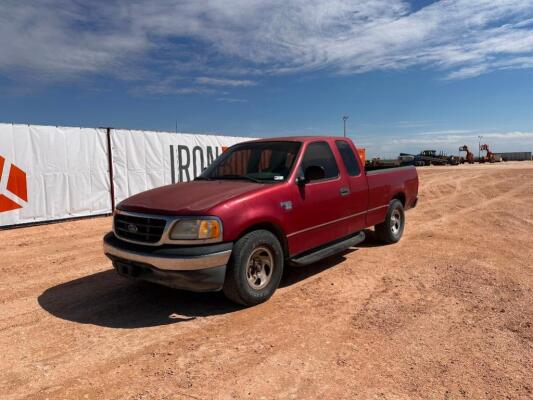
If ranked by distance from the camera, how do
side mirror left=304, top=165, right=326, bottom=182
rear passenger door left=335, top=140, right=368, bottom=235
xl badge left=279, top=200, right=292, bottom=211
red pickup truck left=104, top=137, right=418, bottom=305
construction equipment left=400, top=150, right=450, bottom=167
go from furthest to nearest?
construction equipment left=400, top=150, right=450, bottom=167, rear passenger door left=335, top=140, right=368, bottom=235, side mirror left=304, top=165, right=326, bottom=182, xl badge left=279, top=200, right=292, bottom=211, red pickup truck left=104, top=137, right=418, bottom=305

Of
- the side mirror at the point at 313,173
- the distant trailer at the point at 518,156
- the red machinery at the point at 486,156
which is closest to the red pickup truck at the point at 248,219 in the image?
the side mirror at the point at 313,173

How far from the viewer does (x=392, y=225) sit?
24.0 ft

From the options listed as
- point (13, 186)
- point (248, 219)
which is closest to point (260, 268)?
point (248, 219)

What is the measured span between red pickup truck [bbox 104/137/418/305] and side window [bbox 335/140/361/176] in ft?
0.07

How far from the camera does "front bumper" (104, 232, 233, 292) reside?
3.85 metres

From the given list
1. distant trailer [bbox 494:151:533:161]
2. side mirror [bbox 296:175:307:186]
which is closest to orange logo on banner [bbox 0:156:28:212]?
side mirror [bbox 296:175:307:186]

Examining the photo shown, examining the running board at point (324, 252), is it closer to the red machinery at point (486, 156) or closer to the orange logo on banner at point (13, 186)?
the orange logo on banner at point (13, 186)

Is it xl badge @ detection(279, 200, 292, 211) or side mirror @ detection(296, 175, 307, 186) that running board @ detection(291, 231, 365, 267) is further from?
side mirror @ detection(296, 175, 307, 186)

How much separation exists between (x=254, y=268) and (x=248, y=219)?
622 mm

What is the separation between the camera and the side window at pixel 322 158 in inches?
211

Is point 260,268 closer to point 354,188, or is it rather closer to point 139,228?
point 139,228

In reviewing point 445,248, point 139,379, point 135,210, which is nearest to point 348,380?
point 139,379

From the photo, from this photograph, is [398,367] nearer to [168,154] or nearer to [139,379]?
[139,379]

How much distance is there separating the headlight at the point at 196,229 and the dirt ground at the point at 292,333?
35.3 inches
